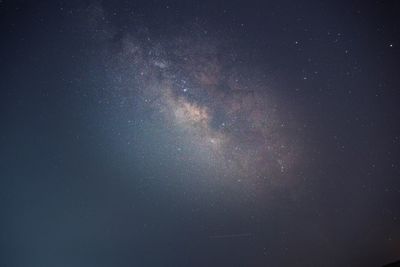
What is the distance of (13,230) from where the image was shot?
99.2 feet

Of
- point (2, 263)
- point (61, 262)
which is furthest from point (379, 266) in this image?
point (2, 263)

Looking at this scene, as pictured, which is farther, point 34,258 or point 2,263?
point 34,258

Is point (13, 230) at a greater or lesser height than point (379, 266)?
greater

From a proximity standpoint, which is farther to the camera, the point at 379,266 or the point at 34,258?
the point at 34,258

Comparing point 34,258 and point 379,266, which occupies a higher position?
point 34,258

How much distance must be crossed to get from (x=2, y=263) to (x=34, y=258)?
137 inches

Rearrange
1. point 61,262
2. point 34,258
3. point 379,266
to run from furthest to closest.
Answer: point 61,262, point 34,258, point 379,266

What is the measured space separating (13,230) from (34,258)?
5393 mm

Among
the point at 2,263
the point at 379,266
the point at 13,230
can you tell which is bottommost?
the point at 379,266

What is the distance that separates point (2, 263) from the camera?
30.5m

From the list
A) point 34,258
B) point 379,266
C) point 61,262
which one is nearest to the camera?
point 379,266

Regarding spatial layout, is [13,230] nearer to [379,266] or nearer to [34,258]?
[34,258]

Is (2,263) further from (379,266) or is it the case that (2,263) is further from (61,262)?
(379,266)

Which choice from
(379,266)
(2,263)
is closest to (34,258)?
(2,263)
